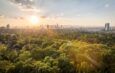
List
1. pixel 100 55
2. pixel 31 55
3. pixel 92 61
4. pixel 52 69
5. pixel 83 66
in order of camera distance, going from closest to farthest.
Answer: pixel 52 69 < pixel 83 66 < pixel 92 61 < pixel 100 55 < pixel 31 55

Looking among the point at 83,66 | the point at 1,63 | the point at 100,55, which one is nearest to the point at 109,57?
the point at 100,55

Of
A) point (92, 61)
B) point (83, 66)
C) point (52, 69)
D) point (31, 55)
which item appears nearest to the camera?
point (52, 69)

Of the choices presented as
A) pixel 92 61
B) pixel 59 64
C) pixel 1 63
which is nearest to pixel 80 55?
pixel 92 61

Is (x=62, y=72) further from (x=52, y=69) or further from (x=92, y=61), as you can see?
(x=92, y=61)

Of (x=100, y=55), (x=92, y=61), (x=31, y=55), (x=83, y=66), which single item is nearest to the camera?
(x=83, y=66)

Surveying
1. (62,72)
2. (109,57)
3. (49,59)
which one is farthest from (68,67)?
(109,57)

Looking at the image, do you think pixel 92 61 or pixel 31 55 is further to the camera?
pixel 31 55

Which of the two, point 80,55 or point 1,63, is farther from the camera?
point 80,55

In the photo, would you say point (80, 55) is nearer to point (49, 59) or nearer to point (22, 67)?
point (49, 59)
